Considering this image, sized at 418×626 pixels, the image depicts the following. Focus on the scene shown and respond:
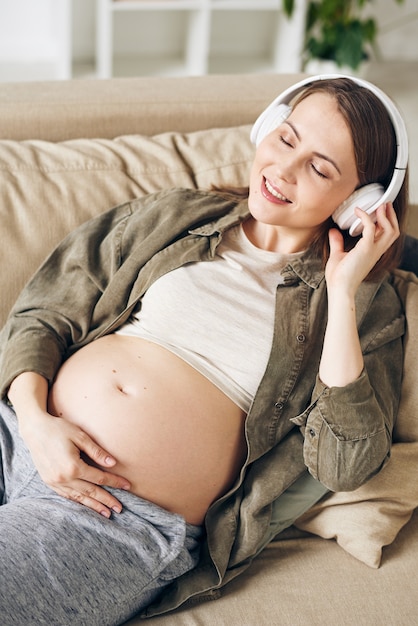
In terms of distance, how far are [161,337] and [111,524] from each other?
0.36 m

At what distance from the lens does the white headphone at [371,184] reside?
1.41 metres

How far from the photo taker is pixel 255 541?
1446mm

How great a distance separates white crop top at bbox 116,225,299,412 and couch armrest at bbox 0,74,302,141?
513 mm


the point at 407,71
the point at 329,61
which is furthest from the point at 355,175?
the point at 407,71

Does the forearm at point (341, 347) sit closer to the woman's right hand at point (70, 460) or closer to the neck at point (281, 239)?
the neck at point (281, 239)

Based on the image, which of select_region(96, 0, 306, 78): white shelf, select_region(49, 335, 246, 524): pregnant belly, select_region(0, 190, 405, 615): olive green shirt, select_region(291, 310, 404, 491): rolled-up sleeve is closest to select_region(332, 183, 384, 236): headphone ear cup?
select_region(0, 190, 405, 615): olive green shirt

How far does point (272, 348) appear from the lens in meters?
1.46

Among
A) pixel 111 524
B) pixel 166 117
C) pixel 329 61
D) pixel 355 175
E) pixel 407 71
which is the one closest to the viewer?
pixel 111 524

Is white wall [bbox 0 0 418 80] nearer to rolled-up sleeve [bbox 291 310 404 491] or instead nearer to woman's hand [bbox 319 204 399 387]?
woman's hand [bbox 319 204 399 387]

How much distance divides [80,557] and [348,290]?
61 cm

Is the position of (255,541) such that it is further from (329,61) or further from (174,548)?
(329,61)

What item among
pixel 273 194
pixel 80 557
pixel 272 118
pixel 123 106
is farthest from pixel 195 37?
pixel 80 557

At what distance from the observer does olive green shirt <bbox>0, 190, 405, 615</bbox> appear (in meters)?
1.39

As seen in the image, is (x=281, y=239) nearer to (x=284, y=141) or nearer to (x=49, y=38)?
(x=284, y=141)
